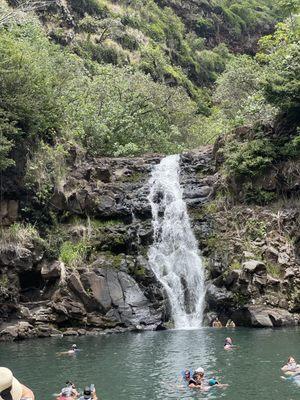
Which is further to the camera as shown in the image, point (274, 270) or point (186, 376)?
point (274, 270)

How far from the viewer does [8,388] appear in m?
5.03

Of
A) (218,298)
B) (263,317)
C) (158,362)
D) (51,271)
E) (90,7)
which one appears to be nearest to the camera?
(158,362)

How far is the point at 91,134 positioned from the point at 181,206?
41.5 ft

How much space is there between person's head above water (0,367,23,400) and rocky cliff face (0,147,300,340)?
25.9 metres

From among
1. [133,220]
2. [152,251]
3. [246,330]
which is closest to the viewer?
[246,330]

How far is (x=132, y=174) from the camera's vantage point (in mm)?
43094

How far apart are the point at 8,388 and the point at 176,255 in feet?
100

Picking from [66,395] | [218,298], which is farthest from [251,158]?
[66,395]

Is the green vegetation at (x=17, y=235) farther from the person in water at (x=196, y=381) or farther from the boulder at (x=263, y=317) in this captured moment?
the person in water at (x=196, y=381)

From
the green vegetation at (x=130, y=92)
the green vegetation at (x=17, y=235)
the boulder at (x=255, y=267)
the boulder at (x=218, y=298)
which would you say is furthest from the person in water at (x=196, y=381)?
the green vegetation at (x=130, y=92)

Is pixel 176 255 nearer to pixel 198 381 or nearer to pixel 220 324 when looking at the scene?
pixel 220 324

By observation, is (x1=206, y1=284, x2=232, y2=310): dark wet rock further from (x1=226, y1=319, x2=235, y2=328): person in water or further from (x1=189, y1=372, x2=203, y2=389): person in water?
(x1=189, y1=372, x2=203, y2=389): person in water

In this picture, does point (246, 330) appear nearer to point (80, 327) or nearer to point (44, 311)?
point (80, 327)

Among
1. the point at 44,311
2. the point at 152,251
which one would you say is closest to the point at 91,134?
the point at 152,251
